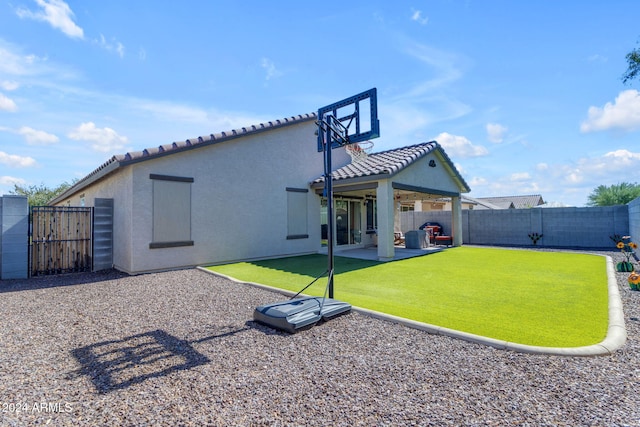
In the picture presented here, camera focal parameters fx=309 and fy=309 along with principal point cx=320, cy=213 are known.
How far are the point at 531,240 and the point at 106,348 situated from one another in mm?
19962

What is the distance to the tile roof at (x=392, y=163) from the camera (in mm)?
11664

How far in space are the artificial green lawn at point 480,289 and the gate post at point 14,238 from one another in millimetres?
5298

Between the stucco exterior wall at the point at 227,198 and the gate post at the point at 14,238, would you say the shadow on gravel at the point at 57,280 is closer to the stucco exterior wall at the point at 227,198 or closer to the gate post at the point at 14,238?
the gate post at the point at 14,238

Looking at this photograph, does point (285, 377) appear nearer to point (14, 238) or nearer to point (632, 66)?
point (14, 238)

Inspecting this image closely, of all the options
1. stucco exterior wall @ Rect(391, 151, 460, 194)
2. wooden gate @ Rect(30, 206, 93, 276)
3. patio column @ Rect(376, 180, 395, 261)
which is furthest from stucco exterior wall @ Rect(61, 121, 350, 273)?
stucco exterior wall @ Rect(391, 151, 460, 194)

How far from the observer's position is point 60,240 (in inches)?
390

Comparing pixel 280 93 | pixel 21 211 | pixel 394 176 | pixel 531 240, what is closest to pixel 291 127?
pixel 280 93

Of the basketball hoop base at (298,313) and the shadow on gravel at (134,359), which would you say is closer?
the shadow on gravel at (134,359)

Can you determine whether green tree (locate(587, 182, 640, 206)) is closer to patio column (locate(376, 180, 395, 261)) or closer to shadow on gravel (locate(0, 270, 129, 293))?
patio column (locate(376, 180, 395, 261))

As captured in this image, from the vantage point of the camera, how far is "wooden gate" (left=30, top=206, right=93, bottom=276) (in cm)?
949

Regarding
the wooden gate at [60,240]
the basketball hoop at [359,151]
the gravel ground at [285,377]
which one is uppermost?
the basketball hoop at [359,151]

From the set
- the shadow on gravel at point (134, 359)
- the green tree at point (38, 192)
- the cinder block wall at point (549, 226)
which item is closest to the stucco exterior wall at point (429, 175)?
the cinder block wall at point (549, 226)

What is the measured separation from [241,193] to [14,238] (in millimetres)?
6615

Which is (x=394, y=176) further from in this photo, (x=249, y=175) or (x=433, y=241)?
(x=433, y=241)
